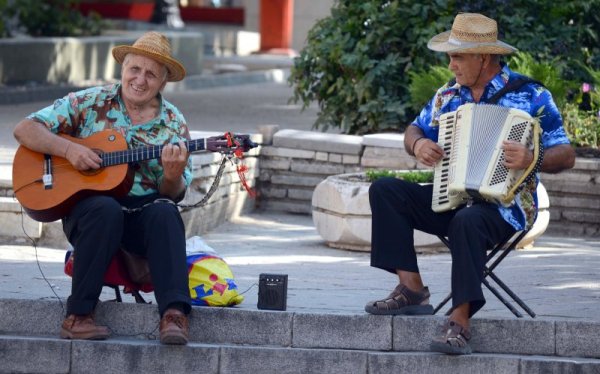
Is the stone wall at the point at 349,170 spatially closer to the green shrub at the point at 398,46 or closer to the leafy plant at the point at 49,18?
the green shrub at the point at 398,46

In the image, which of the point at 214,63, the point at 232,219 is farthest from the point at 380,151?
the point at 214,63

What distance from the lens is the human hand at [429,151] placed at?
6.14m

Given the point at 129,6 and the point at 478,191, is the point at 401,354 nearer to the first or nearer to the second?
the point at 478,191

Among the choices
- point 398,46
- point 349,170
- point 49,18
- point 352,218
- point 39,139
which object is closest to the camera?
point 39,139

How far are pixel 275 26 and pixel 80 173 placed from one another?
71.2 ft

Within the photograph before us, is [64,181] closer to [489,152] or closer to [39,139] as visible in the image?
[39,139]

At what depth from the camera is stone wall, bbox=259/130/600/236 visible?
30.5 feet

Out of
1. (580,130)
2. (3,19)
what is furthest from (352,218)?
(3,19)

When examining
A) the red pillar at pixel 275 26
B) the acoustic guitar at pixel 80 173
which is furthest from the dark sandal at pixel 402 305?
the red pillar at pixel 275 26

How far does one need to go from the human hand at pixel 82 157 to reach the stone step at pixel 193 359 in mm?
780

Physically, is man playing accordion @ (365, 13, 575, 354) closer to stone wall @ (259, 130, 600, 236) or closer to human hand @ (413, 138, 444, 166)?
human hand @ (413, 138, 444, 166)

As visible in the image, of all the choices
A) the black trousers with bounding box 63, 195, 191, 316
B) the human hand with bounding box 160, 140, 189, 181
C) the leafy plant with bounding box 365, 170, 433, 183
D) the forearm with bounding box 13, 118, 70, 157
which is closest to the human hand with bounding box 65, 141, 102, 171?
the forearm with bounding box 13, 118, 70, 157

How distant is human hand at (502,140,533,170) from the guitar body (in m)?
1.68

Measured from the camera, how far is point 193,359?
6168 millimetres
